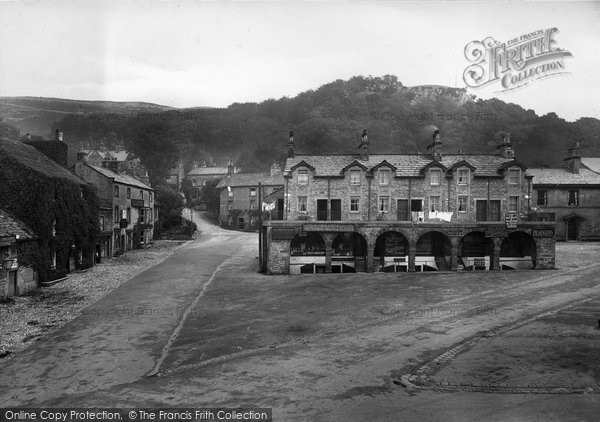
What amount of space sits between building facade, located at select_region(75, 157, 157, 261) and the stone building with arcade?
16.8 meters

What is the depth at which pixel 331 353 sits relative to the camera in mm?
13562

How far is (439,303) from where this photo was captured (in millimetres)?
20953

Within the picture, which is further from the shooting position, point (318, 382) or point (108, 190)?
point (108, 190)

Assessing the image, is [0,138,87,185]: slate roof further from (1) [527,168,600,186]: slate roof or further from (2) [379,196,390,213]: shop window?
(1) [527,168,600,186]: slate roof

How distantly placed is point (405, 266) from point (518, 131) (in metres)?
58.7

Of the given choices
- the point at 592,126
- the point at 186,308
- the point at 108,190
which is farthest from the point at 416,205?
the point at 592,126

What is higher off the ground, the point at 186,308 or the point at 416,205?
the point at 416,205

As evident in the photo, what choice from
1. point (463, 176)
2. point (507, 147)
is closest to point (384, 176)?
point (463, 176)

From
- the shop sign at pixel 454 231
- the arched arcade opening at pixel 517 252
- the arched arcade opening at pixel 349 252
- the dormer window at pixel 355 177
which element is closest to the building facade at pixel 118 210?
the arched arcade opening at pixel 349 252

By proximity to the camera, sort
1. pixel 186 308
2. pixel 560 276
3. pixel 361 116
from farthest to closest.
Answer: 1. pixel 361 116
2. pixel 560 276
3. pixel 186 308

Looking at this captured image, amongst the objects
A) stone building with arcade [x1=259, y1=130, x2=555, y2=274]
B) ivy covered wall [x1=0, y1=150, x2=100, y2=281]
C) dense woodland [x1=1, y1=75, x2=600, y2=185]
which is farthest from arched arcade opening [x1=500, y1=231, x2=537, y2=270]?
dense woodland [x1=1, y1=75, x2=600, y2=185]

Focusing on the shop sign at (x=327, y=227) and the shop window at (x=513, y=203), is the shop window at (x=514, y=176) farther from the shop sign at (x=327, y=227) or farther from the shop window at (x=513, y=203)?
the shop sign at (x=327, y=227)

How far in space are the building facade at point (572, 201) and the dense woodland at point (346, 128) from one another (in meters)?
25.7

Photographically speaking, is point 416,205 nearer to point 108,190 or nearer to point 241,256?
point 241,256
